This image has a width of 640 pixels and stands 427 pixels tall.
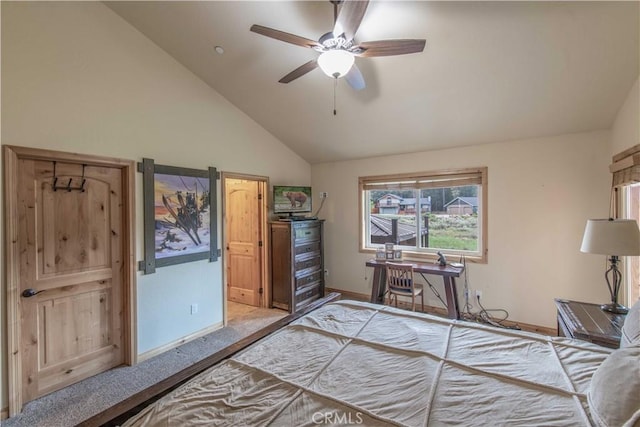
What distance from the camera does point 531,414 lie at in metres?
1.02

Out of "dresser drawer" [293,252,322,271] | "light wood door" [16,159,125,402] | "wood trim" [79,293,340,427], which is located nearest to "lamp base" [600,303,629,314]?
"wood trim" [79,293,340,427]

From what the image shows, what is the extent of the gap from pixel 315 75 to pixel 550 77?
2209 millimetres

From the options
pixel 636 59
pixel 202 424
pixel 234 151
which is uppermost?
pixel 636 59

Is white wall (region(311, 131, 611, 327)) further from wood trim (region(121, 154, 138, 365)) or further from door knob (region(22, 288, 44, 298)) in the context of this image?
door knob (region(22, 288, 44, 298))

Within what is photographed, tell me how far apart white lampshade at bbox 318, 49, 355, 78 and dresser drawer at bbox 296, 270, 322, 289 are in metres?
3.03

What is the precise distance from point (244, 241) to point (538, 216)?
13.2ft

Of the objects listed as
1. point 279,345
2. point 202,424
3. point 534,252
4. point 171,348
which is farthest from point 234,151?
point 534,252

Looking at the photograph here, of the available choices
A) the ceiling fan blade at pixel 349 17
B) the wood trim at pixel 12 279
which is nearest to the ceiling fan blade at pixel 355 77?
the ceiling fan blade at pixel 349 17

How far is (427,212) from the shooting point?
13.9 ft

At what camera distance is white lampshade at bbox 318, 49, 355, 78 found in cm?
183

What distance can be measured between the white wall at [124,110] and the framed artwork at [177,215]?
0.09 metres

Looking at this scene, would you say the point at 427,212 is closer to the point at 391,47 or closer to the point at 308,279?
the point at 308,279

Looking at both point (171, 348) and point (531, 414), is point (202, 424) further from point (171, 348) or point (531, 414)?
point (171, 348)

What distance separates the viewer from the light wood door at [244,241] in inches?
172
